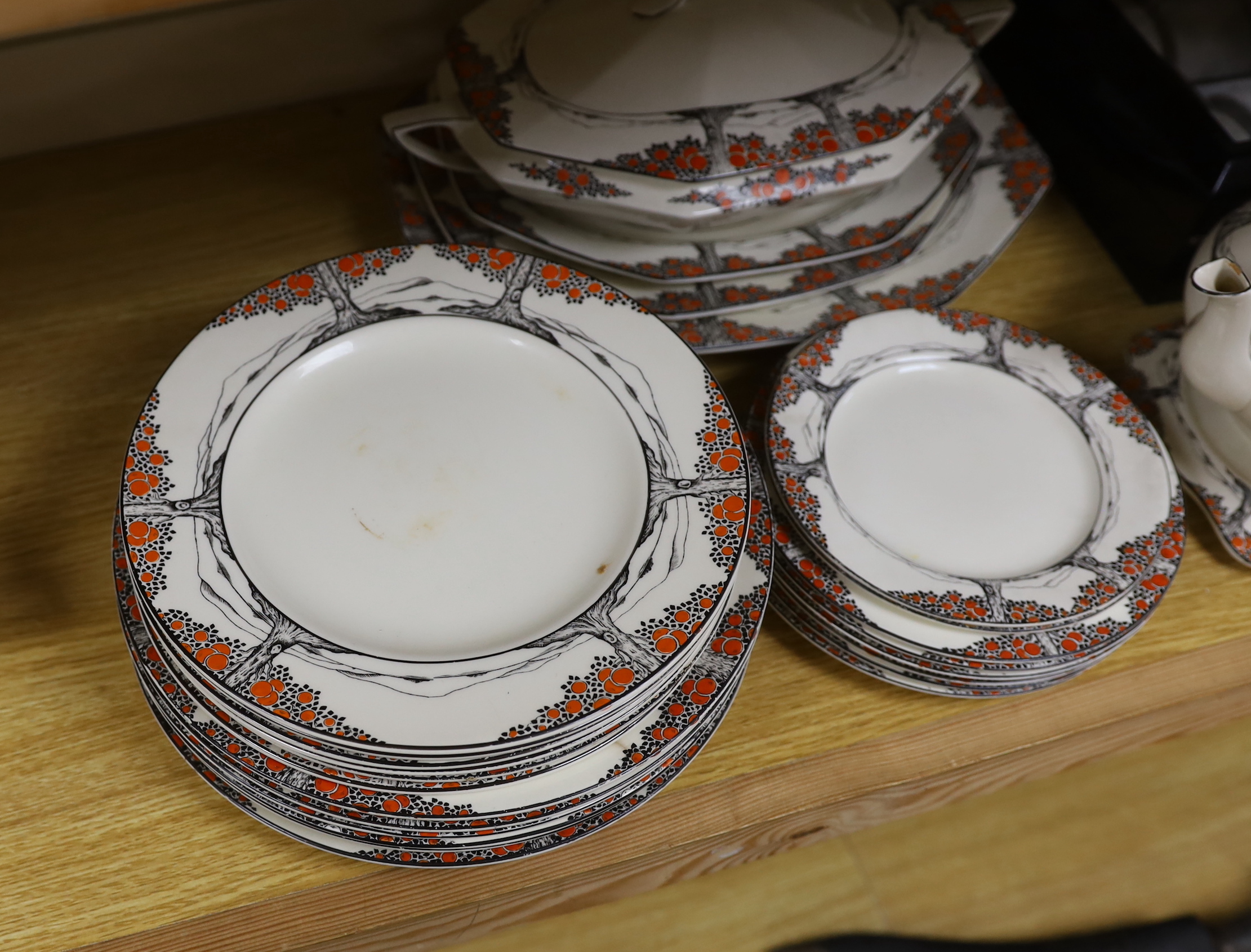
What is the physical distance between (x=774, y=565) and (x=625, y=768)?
0.14m

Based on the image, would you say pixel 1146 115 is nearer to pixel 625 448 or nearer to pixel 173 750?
pixel 625 448

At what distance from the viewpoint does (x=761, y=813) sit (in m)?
0.49

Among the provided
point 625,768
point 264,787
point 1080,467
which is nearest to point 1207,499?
point 1080,467

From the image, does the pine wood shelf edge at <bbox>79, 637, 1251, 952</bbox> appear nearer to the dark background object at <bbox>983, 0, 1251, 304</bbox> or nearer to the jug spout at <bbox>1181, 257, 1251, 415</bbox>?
the jug spout at <bbox>1181, 257, 1251, 415</bbox>

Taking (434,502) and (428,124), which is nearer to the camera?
(434,502)

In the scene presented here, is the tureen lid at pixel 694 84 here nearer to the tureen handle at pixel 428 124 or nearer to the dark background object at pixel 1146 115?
the tureen handle at pixel 428 124

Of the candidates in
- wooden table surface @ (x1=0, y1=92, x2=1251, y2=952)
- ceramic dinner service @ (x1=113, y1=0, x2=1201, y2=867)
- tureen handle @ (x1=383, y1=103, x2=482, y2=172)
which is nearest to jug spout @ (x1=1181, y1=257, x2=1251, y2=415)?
ceramic dinner service @ (x1=113, y1=0, x2=1201, y2=867)

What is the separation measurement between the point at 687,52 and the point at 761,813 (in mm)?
406

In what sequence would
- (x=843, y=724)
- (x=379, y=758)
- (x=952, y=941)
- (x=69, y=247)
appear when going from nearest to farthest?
1. (x=379, y=758)
2. (x=843, y=724)
3. (x=69, y=247)
4. (x=952, y=941)

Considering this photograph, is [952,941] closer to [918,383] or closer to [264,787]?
[918,383]

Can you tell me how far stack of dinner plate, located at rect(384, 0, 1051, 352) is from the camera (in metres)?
0.55

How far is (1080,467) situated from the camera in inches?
21.8

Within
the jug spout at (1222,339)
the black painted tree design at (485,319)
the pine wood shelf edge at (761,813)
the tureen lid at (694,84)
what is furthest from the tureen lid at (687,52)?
the pine wood shelf edge at (761,813)

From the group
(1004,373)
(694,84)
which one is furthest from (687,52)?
(1004,373)
